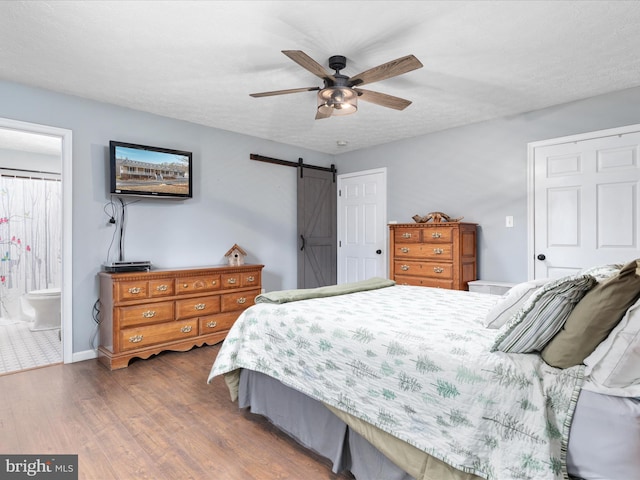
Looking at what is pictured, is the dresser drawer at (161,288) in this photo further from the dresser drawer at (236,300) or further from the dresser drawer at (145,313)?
the dresser drawer at (236,300)

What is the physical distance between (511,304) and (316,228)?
4027 millimetres

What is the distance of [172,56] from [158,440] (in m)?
2.50

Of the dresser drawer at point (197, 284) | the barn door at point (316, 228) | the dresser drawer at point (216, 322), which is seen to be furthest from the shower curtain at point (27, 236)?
the barn door at point (316, 228)

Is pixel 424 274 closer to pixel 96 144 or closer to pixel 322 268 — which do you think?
pixel 322 268

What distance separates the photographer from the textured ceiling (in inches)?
84.5

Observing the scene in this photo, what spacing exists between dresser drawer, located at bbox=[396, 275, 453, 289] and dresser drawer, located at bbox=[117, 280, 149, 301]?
8.93 ft

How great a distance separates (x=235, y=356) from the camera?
2393 millimetres

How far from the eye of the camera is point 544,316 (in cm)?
138

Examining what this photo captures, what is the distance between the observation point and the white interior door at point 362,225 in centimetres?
525

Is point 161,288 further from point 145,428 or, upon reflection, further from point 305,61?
point 305,61

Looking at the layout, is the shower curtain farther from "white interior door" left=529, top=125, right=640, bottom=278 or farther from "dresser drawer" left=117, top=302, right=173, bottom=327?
"white interior door" left=529, top=125, right=640, bottom=278

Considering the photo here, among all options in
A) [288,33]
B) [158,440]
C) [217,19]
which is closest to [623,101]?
[288,33]

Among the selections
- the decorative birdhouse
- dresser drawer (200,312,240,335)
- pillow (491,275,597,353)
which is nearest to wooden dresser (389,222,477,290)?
the decorative birdhouse

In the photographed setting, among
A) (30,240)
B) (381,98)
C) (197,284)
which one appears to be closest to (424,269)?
(381,98)
